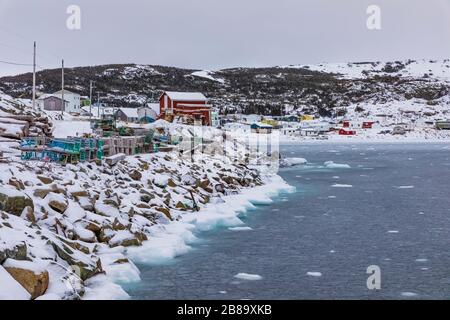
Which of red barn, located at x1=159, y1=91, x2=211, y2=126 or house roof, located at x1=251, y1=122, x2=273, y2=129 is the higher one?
red barn, located at x1=159, y1=91, x2=211, y2=126

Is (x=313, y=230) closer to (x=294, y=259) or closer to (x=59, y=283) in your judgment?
(x=294, y=259)

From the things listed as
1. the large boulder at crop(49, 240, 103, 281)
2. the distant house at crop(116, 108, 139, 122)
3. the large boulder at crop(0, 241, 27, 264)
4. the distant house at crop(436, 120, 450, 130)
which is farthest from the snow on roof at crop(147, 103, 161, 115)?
the distant house at crop(436, 120, 450, 130)

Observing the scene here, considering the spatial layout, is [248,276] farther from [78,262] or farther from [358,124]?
[358,124]

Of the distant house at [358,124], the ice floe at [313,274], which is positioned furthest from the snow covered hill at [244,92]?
the ice floe at [313,274]

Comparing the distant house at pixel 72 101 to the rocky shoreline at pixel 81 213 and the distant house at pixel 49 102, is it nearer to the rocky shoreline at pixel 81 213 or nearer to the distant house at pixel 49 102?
the distant house at pixel 49 102

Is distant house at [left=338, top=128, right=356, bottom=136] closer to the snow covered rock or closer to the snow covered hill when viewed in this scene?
the snow covered hill

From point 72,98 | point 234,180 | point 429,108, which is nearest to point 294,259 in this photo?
point 234,180

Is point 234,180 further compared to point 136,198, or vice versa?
point 234,180
